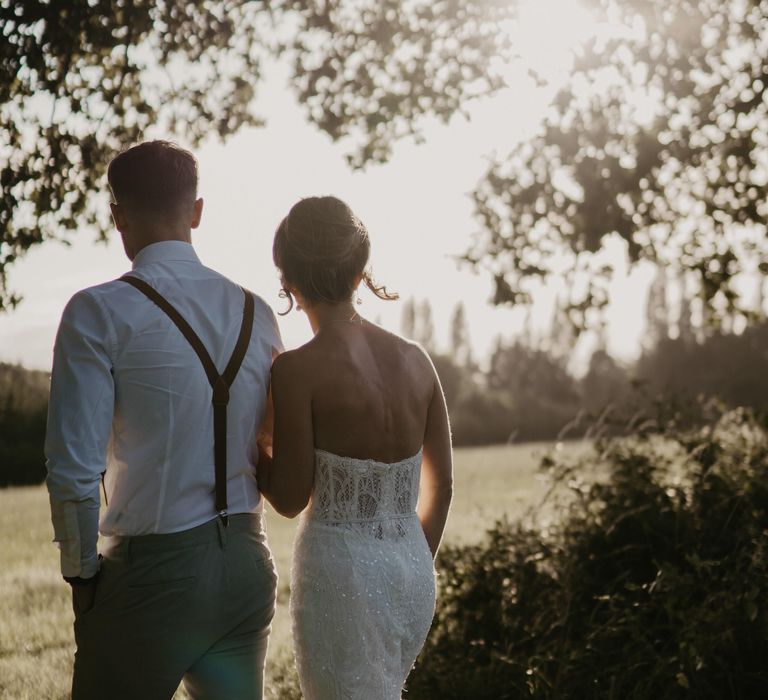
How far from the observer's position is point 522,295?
9.39 meters

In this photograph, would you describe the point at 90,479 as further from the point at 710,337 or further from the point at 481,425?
the point at 710,337

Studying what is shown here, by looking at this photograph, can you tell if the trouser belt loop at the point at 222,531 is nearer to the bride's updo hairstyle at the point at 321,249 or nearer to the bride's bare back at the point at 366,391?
the bride's bare back at the point at 366,391

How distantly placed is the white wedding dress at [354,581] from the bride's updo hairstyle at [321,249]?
653mm

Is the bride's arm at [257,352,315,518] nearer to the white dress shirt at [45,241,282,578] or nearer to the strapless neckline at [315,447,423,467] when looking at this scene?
the strapless neckline at [315,447,423,467]

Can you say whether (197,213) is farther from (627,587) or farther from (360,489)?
(627,587)

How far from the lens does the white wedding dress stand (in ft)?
11.8

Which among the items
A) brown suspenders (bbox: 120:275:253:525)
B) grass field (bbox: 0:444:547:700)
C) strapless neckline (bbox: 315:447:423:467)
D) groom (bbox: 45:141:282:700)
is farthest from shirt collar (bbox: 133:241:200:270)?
grass field (bbox: 0:444:547:700)

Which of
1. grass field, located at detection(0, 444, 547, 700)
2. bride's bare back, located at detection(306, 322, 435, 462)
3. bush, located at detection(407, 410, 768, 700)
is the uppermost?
bride's bare back, located at detection(306, 322, 435, 462)

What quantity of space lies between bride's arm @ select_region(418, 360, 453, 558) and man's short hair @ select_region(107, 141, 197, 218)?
1287 mm

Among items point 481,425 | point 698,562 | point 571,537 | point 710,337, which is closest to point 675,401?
point 571,537

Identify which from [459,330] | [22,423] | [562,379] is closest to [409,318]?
[459,330]

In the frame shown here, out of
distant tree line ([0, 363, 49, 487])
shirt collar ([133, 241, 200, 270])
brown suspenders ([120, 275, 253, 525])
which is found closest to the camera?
brown suspenders ([120, 275, 253, 525])

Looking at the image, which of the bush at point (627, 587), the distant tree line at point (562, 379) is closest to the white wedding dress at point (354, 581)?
the bush at point (627, 587)

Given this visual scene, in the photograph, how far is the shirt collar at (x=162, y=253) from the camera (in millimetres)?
3199
